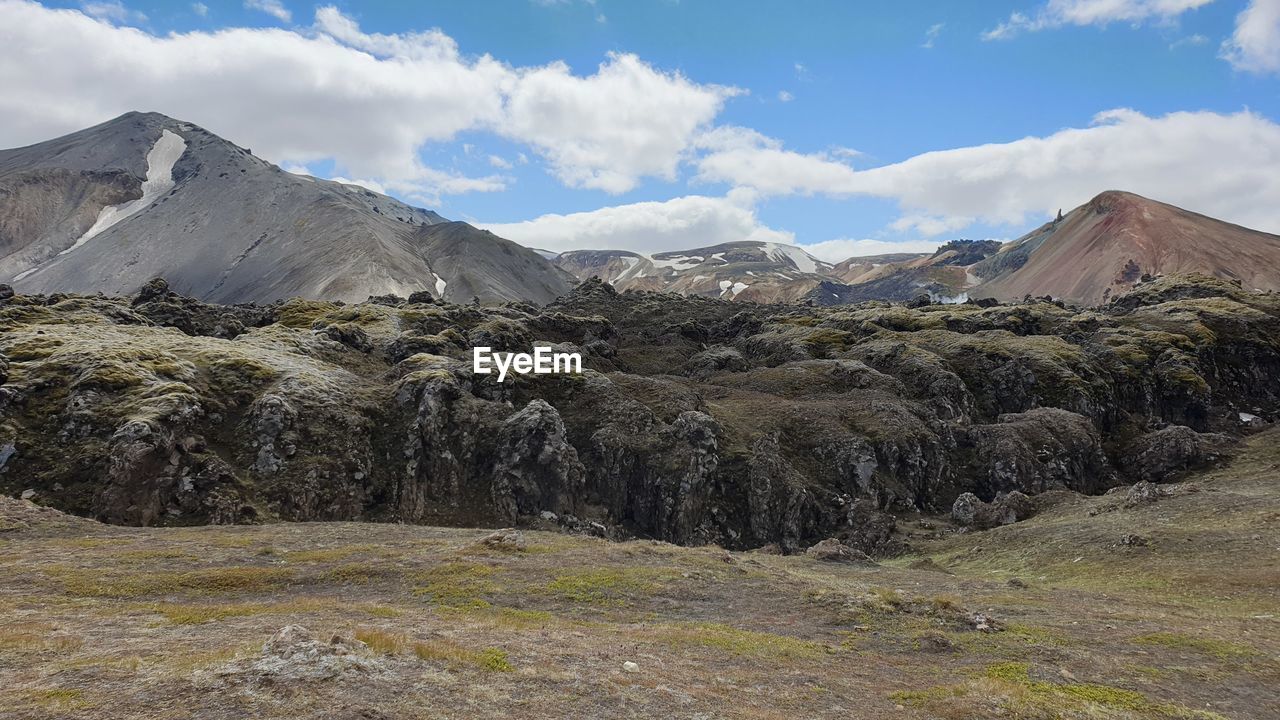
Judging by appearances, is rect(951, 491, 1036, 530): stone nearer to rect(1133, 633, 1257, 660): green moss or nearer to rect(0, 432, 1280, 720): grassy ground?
rect(0, 432, 1280, 720): grassy ground

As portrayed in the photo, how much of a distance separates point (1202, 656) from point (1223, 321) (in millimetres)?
134338

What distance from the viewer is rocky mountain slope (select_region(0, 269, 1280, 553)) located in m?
49.7

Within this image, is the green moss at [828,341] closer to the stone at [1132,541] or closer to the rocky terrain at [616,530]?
the rocky terrain at [616,530]

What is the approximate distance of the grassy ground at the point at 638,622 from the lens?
1762 cm

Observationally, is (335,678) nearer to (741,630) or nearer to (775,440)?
(741,630)

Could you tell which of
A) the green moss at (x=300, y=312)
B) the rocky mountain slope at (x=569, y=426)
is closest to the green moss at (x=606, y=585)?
the rocky mountain slope at (x=569, y=426)

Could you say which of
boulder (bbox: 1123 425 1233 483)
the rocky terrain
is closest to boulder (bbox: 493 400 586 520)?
the rocky terrain

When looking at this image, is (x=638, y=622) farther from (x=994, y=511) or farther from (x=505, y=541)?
(x=994, y=511)

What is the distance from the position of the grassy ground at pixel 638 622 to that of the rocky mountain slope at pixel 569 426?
322 inches

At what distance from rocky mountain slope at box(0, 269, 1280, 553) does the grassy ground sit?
818 centimetres

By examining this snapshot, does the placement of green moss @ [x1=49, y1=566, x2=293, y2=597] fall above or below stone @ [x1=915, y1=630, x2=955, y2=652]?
above

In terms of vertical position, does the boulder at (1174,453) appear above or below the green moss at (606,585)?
above

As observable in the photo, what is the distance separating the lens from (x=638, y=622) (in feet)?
99.0

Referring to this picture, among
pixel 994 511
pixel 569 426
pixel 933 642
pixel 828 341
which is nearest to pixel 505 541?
pixel 569 426
